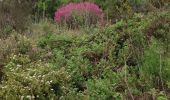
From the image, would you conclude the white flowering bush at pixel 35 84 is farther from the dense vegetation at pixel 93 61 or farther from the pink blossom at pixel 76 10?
the pink blossom at pixel 76 10

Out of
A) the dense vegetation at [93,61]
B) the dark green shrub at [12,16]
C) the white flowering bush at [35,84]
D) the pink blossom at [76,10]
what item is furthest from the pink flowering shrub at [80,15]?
the white flowering bush at [35,84]

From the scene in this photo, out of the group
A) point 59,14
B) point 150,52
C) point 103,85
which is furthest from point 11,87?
point 59,14

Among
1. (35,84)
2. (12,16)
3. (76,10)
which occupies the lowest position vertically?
(35,84)

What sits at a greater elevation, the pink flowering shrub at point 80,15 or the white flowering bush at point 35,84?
the pink flowering shrub at point 80,15

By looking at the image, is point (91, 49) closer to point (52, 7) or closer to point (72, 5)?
point (72, 5)

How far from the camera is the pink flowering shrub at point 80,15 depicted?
1173 cm

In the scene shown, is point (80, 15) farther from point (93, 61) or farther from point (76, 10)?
point (93, 61)

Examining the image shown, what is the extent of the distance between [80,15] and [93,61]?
4383mm

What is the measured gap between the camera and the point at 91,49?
815 centimetres

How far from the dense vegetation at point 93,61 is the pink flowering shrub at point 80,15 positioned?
1.39ft

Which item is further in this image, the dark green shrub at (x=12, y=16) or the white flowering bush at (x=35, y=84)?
the dark green shrub at (x=12, y=16)

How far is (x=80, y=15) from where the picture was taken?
12.0 metres

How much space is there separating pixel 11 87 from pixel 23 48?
2611 millimetres

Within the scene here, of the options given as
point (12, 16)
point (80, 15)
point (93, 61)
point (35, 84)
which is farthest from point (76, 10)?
point (35, 84)
